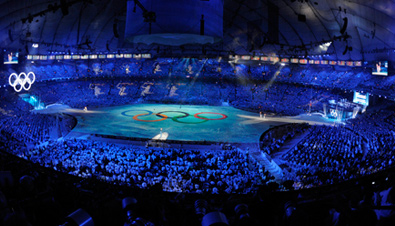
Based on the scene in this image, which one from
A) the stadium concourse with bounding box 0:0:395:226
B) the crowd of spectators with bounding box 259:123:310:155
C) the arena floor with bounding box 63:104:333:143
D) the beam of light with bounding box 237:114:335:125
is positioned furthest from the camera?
the beam of light with bounding box 237:114:335:125

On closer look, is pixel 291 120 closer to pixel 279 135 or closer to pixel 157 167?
pixel 279 135

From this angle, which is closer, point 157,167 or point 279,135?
point 157,167

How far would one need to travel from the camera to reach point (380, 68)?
47.8m

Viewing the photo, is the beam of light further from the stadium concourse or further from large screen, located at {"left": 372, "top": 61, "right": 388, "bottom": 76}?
large screen, located at {"left": 372, "top": 61, "right": 388, "bottom": 76}

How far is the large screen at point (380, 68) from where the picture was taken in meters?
46.5

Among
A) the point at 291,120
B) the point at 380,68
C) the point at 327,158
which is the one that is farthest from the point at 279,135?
the point at 380,68

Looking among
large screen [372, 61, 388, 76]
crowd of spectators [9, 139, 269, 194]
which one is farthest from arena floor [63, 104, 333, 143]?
large screen [372, 61, 388, 76]

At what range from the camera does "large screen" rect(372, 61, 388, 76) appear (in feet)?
153

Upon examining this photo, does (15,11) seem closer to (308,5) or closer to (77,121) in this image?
(77,121)

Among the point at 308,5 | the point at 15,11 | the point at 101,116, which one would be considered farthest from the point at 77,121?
the point at 308,5

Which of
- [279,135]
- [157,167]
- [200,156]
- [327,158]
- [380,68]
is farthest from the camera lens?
[380,68]

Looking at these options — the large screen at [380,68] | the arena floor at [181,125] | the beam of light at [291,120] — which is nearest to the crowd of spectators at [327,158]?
the arena floor at [181,125]

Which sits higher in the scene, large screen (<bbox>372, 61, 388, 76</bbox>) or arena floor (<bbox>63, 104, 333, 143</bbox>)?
large screen (<bbox>372, 61, 388, 76</bbox>)

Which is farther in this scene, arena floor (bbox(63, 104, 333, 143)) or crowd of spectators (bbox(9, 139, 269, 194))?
arena floor (bbox(63, 104, 333, 143))
